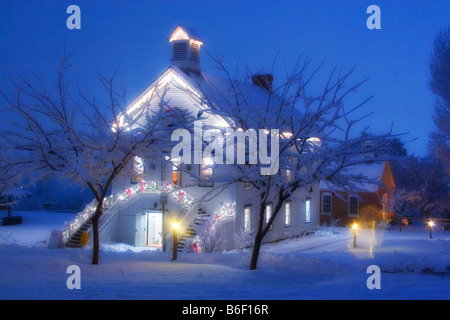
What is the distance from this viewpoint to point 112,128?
12.8m

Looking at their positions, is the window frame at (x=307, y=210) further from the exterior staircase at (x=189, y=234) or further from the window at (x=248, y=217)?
the exterior staircase at (x=189, y=234)

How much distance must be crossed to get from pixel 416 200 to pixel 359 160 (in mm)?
35264

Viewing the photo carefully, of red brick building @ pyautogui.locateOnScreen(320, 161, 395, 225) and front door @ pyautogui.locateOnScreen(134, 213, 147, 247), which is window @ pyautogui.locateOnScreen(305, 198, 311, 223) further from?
front door @ pyautogui.locateOnScreen(134, 213, 147, 247)

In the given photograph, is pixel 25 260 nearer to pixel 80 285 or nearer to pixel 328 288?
pixel 80 285

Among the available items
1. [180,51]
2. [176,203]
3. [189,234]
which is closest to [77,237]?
[176,203]

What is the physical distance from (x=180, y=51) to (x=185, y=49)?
337 mm

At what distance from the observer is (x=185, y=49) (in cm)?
2570

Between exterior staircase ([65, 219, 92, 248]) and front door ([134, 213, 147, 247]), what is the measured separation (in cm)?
252

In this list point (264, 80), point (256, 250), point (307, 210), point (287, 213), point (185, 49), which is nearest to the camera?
point (256, 250)

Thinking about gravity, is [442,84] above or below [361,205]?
above

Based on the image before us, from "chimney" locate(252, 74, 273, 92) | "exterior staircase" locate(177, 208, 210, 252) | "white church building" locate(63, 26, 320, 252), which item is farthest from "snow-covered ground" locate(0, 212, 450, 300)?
"chimney" locate(252, 74, 273, 92)

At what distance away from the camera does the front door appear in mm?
23288

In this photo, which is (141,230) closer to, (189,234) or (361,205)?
(189,234)
